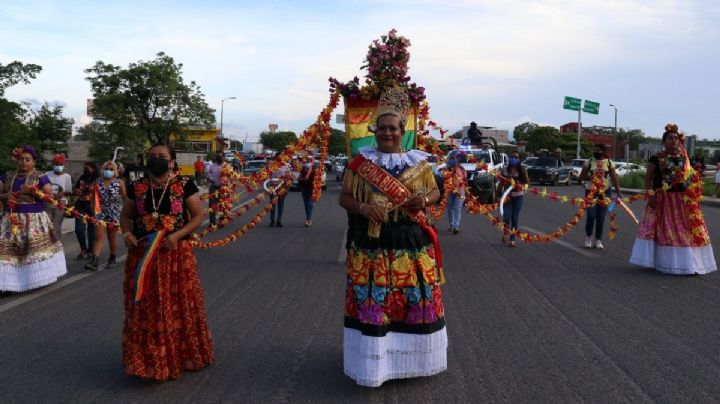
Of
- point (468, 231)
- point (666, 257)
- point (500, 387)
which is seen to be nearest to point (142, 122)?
point (468, 231)

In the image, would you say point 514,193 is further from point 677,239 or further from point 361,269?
point 361,269

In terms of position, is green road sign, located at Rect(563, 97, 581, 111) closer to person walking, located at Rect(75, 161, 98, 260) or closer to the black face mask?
person walking, located at Rect(75, 161, 98, 260)

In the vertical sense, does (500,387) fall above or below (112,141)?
below

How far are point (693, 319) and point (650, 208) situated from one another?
9.95ft

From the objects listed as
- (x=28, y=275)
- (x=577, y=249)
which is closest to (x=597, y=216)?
(x=577, y=249)

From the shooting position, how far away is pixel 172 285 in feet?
15.7

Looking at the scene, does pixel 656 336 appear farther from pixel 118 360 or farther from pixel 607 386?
pixel 118 360

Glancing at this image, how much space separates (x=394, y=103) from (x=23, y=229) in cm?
560

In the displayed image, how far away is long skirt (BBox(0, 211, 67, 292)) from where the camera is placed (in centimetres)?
769

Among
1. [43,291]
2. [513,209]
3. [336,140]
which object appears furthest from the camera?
[336,140]

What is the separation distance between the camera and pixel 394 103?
4742 mm

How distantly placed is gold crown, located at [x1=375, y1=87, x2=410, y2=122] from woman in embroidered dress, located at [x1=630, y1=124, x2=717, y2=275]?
568 centimetres

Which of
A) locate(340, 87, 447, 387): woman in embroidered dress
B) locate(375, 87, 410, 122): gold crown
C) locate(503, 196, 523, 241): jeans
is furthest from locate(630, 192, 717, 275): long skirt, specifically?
locate(375, 87, 410, 122): gold crown

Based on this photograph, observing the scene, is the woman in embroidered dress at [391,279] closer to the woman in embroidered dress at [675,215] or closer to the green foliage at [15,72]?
the woman in embroidered dress at [675,215]
